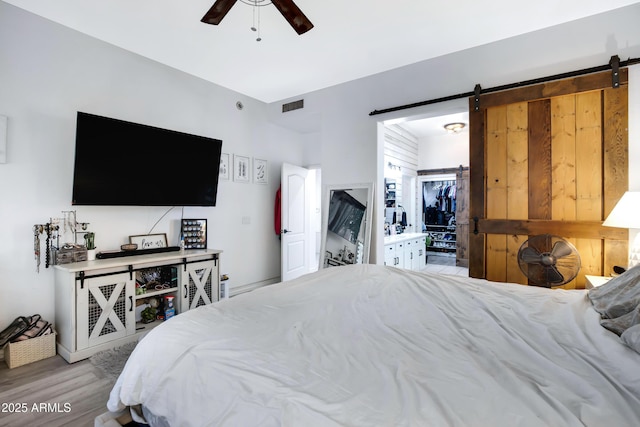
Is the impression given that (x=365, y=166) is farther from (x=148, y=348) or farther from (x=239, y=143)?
(x=148, y=348)

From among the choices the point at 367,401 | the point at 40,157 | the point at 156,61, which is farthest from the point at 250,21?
the point at 367,401

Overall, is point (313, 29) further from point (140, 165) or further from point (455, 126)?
point (455, 126)

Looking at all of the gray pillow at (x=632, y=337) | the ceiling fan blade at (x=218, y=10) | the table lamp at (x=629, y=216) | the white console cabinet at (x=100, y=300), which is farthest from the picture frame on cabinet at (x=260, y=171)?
the gray pillow at (x=632, y=337)

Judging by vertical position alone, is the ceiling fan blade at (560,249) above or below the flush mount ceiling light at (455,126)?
below

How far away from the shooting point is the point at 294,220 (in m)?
4.84

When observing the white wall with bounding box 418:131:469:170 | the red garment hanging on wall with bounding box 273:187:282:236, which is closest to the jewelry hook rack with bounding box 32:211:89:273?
the red garment hanging on wall with bounding box 273:187:282:236

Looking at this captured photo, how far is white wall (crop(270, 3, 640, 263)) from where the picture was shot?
8.11 ft

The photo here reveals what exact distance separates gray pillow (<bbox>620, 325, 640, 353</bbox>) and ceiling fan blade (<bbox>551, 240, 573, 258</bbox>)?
1.38 m

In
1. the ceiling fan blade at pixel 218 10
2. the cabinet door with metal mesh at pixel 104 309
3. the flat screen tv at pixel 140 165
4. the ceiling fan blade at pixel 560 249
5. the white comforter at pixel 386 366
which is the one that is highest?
the ceiling fan blade at pixel 218 10

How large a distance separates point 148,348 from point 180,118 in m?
3.10

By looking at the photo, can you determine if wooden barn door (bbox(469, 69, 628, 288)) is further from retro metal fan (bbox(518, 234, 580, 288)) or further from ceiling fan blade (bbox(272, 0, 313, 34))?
ceiling fan blade (bbox(272, 0, 313, 34))

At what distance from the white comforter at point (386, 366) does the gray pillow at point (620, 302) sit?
0.16 ft

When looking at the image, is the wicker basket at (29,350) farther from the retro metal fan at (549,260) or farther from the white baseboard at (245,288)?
the retro metal fan at (549,260)

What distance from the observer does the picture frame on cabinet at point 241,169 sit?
4203 mm
